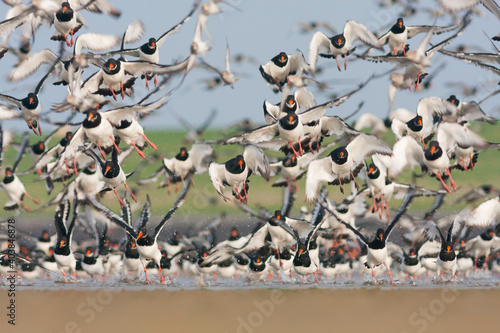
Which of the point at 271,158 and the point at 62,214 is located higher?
the point at 271,158

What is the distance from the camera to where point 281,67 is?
14.1m

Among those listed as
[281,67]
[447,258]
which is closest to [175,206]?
[281,67]

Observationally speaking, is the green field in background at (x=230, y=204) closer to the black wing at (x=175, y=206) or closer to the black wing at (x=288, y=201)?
the black wing at (x=288, y=201)

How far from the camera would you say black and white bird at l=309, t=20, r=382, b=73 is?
45.1 ft

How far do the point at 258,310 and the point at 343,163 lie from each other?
10.5 feet

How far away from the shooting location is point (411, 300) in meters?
10.9

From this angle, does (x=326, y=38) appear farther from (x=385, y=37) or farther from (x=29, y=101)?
(x=29, y=101)

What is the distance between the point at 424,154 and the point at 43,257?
7.94 metres

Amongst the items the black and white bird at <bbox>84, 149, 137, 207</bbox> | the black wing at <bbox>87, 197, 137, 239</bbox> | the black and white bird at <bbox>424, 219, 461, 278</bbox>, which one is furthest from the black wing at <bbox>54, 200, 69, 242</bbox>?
the black and white bird at <bbox>424, 219, 461, 278</bbox>

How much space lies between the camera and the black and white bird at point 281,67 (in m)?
14.1

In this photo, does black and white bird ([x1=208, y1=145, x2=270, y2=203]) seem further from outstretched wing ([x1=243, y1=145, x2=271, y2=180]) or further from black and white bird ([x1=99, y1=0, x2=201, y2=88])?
black and white bird ([x1=99, y1=0, x2=201, y2=88])

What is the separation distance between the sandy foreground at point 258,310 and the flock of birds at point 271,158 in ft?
4.10

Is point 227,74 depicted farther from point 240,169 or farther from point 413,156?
point 413,156

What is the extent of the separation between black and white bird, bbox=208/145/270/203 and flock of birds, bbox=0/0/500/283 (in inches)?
1.4
